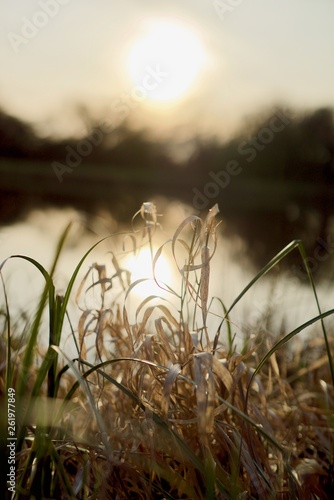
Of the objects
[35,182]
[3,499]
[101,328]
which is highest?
[35,182]

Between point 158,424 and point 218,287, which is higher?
point 218,287

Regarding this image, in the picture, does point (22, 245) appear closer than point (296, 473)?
No

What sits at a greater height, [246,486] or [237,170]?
[237,170]

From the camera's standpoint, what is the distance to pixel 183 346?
1024mm

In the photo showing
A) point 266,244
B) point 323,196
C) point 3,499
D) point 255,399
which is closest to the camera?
point 3,499


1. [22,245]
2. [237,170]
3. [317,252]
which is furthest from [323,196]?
[22,245]

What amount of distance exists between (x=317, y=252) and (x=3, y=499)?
10.2 feet

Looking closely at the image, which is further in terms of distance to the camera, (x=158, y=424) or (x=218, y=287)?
(x=218, y=287)

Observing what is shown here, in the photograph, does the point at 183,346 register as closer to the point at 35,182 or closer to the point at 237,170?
the point at 35,182

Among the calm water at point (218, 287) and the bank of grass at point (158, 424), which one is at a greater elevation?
the calm water at point (218, 287)

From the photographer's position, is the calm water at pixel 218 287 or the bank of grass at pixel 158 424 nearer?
the bank of grass at pixel 158 424

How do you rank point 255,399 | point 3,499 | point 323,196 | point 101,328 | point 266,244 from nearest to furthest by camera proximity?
1. point 3,499
2. point 101,328
3. point 255,399
4. point 266,244
5. point 323,196

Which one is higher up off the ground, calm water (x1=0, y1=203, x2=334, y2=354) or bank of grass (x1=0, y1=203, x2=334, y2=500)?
calm water (x1=0, y1=203, x2=334, y2=354)

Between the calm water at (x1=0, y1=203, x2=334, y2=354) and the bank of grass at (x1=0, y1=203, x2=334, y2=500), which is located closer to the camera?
the bank of grass at (x1=0, y1=203, x2=334, y2=500)
